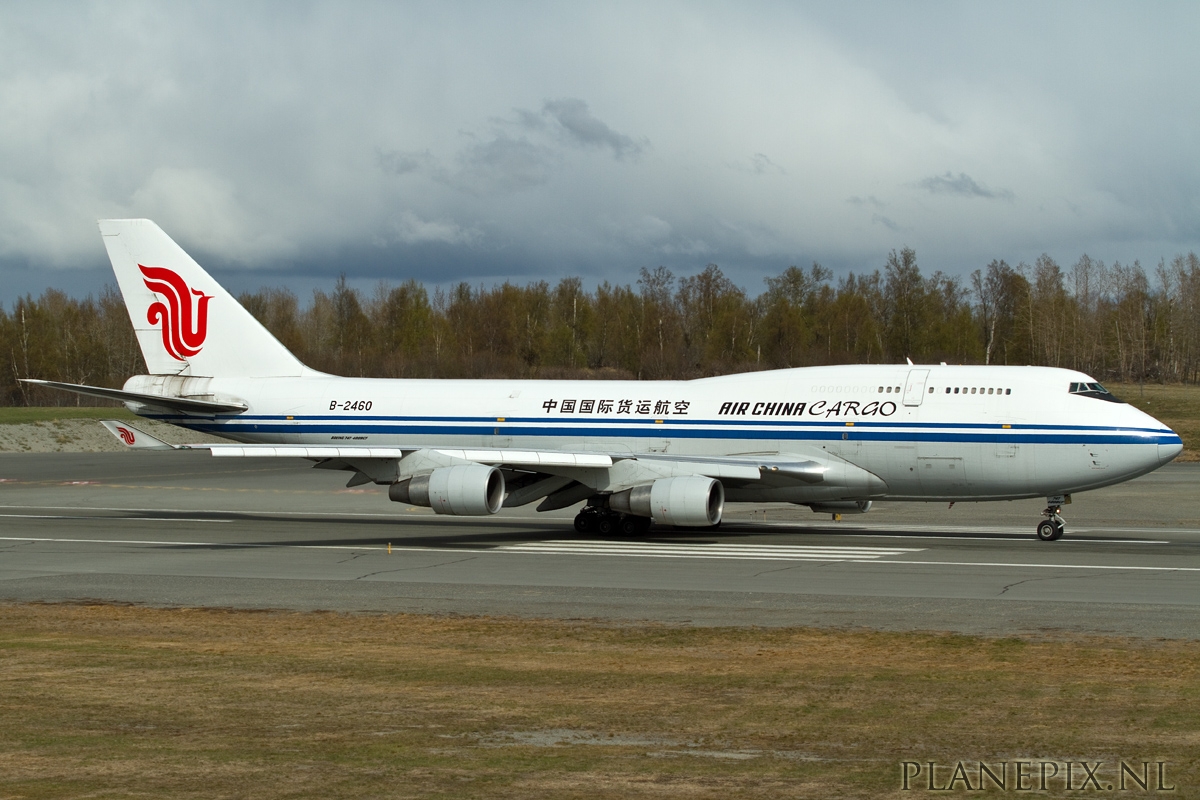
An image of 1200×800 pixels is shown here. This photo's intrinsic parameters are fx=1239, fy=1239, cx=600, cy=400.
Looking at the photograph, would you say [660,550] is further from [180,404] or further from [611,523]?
[180,404]

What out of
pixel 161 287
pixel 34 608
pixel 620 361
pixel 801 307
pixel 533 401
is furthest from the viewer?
pixel 801 307

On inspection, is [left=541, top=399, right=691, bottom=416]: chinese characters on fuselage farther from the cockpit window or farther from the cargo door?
the cockpit window

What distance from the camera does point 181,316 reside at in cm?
3619

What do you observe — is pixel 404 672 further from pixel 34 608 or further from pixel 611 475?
pixel 611 475

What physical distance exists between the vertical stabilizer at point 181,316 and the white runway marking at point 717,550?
11722mm

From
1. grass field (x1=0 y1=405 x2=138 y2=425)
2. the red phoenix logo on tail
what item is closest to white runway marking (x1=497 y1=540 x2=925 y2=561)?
the red phoenix logo on tail

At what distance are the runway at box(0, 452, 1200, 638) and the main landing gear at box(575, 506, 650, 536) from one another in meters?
0.62

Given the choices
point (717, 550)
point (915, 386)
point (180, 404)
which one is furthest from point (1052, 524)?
point (180, 404)

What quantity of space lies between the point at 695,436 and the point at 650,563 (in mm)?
6419

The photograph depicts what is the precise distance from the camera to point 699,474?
95.8 feet

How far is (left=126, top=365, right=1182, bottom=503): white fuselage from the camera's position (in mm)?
28859

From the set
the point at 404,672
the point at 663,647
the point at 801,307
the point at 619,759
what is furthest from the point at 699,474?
the point at 801,307

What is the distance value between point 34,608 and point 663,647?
10.2 m

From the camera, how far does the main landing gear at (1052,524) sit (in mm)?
29000
